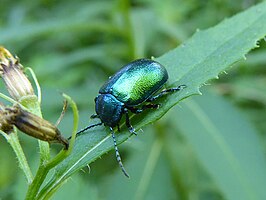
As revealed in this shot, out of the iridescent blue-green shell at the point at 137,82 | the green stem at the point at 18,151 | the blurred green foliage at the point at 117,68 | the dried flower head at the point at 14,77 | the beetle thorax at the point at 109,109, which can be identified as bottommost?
the green stem at the point at 18,151

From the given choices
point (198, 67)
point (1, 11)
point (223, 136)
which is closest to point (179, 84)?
point (198, 67)

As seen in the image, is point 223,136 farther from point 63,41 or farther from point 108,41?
point 63,41

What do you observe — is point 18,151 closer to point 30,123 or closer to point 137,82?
point 30,123

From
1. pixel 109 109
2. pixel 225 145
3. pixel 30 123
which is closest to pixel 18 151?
pixel 30 123

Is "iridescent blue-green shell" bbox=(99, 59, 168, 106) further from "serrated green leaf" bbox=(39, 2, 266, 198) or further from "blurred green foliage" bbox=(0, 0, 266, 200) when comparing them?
"blurred green foliage" bbox=(0, 0, 266, 200)

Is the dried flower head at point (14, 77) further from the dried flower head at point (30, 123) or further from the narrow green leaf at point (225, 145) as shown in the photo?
the narrow green leaf at point (225, 145)

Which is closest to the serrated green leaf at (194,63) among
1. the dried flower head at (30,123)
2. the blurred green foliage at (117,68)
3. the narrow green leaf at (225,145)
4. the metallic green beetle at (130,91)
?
the metallic green beetle at (130,91)
